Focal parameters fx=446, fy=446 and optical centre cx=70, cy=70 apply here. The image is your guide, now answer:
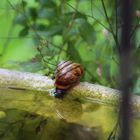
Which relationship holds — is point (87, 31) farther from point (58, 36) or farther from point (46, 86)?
point (46, 86)

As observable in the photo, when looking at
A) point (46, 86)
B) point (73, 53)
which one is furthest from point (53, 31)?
point (46, 86)

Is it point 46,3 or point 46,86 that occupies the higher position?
point 46,3

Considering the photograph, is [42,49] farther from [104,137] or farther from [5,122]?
[104,137]

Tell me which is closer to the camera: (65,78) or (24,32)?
(65,78)

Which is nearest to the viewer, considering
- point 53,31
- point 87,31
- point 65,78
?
point 65,78

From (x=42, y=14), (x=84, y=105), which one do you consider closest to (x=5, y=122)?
(x=84, y=105)

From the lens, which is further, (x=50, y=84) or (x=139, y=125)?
(x=50, y=84)

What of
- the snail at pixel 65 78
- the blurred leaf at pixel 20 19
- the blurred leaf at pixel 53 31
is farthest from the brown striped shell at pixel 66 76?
the blurred leaf at pixel 20 19
